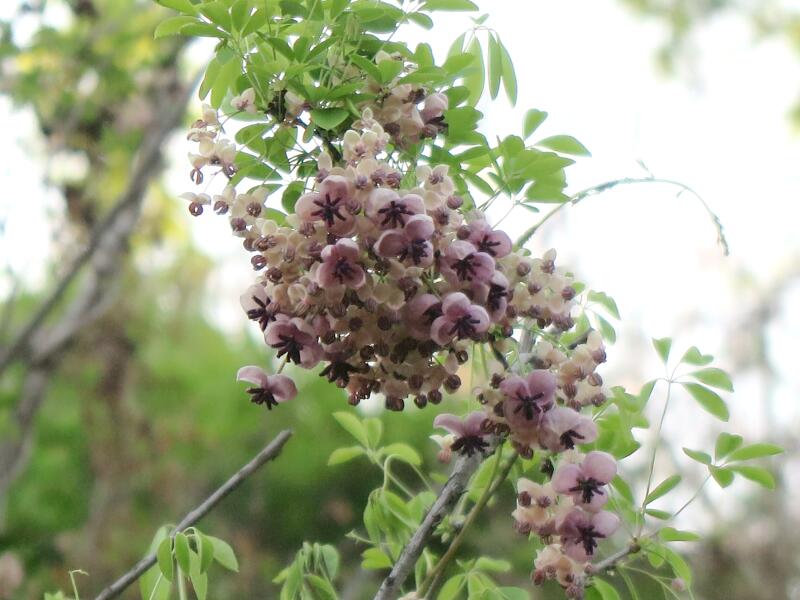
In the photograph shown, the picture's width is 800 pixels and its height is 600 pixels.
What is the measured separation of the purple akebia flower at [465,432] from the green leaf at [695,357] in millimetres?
322

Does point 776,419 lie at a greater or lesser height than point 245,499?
greater

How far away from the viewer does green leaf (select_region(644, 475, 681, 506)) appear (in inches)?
46.7

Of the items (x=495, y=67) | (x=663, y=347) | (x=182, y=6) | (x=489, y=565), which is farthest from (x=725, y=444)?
(x=182, y=6)

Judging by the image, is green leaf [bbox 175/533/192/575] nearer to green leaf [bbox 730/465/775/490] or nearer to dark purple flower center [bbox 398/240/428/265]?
dark purple flower center [bbox 398/240/428/265]

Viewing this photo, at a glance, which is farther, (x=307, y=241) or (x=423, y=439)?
(x=423, y=439)

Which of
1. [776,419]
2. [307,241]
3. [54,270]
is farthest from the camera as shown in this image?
[776,419]

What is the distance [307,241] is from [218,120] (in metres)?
0.24

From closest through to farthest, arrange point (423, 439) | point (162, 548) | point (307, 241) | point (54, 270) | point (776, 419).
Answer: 1. point (307, 241)
2. point (162, 548)
3. point (54, 270)
4. point (423, 439)
5. point (776, 419)

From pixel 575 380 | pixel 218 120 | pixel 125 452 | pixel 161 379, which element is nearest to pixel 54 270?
pixel 125 452

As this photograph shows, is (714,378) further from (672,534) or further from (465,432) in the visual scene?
(465,432)

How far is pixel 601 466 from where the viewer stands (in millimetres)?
1028

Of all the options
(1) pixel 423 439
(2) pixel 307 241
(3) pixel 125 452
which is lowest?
(2) pixel 307 241

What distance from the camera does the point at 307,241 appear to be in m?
0.99

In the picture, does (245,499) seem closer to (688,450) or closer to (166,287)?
(166,287)
